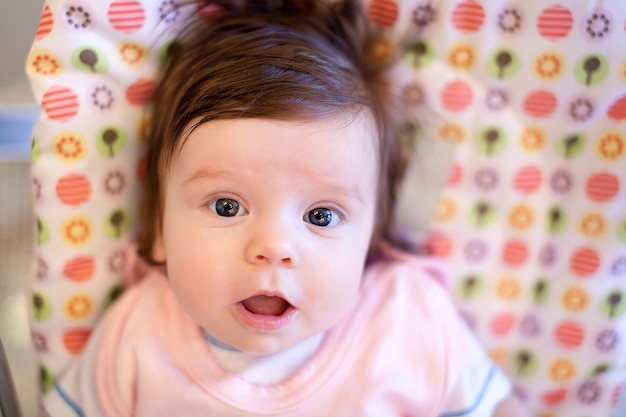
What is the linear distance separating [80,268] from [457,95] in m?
0.57

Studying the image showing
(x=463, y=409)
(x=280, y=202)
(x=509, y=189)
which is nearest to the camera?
(x=280, y=202)

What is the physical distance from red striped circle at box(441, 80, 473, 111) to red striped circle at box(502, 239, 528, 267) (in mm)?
212

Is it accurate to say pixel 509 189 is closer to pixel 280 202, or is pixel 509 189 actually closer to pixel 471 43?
pixel 471 43

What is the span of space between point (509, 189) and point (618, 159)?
0.15 m

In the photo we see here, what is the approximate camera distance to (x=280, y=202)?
0.72 metres

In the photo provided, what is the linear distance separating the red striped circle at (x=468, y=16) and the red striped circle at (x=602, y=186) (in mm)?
261

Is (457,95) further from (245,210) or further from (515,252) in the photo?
(245,210)

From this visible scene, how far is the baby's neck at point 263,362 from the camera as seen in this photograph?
32.4 inches

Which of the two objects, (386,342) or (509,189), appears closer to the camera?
(386,342)

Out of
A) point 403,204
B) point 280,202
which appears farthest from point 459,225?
point 280,202

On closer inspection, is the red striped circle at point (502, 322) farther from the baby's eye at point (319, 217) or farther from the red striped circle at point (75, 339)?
the red striped circle at point (75, 339)

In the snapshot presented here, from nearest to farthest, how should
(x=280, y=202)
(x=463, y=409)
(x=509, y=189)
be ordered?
1. (x=280, y=202)
2. (x=463, y=409)
3. (x=509, y=189)

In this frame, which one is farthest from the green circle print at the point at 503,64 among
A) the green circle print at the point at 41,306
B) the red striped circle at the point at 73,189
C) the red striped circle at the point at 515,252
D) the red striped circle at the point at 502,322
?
the green circle print at the point at 41,306

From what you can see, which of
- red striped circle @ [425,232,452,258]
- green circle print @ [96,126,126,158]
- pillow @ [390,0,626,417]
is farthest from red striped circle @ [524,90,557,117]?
green circle print @ [96,126,126,158]
